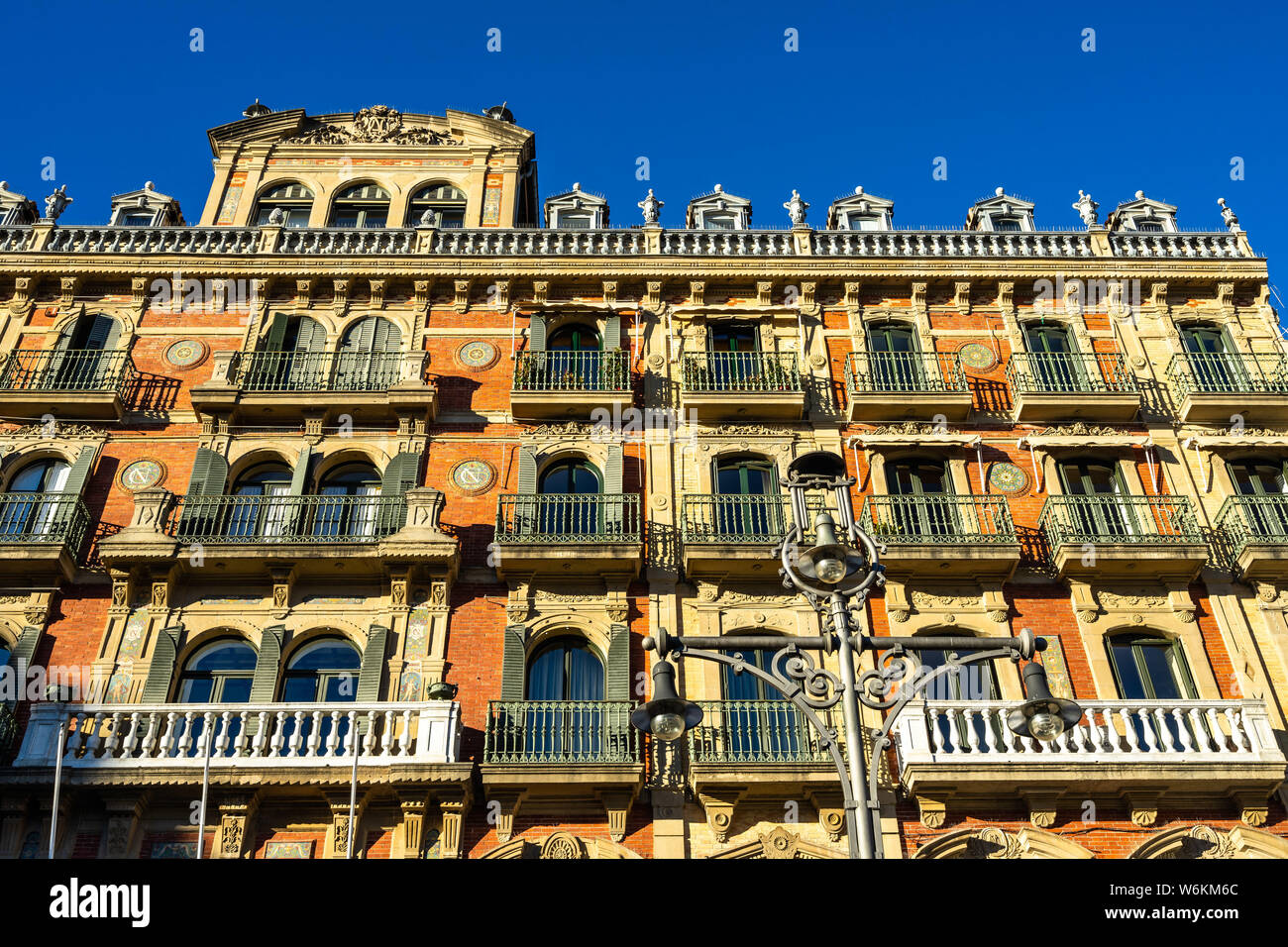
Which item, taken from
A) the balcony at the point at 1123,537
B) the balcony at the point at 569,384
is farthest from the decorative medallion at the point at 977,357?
the balcony at the point at 569,384

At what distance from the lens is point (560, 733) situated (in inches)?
693

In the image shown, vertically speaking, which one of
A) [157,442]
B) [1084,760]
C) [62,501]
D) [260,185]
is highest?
[260,185]

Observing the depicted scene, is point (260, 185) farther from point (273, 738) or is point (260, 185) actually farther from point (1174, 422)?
point (1174, 422)

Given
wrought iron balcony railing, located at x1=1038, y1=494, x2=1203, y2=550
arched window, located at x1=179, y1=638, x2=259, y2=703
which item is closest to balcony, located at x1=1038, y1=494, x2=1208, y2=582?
wrought iron balcony railing, located at x1=1038, y1=494, x2=1203, y2=550

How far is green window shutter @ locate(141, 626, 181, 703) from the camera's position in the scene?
1820 centimetres

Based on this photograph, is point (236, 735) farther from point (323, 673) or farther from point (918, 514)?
point (918, 514)

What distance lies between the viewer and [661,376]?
23.1m

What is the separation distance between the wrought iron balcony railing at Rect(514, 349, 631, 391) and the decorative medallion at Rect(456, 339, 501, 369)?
74 centimetres

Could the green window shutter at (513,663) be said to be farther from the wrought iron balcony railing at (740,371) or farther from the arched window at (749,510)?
the wrought iron balcony railing at (740,371)

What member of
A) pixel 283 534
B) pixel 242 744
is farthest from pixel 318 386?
pixel 242 744

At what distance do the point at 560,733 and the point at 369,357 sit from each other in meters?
8.87

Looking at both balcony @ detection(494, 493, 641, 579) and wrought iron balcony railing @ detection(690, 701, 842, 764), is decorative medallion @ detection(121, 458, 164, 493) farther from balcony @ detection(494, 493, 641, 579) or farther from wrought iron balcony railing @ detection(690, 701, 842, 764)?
wrought iron balcony railing @ detection(690, 701, 842, 764)
